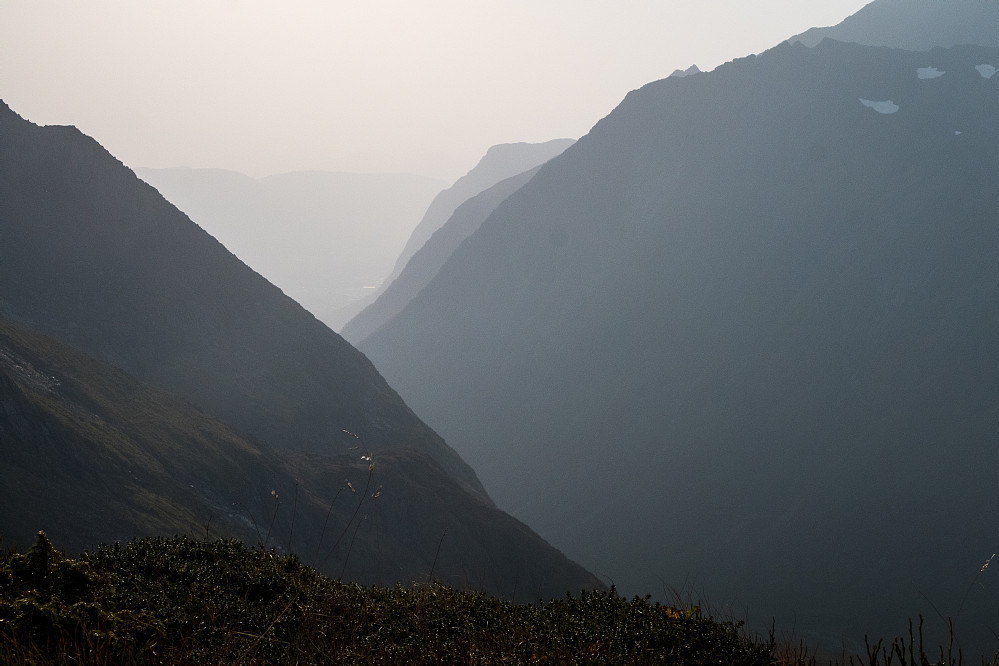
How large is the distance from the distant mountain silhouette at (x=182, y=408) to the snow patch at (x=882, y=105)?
146132 mm

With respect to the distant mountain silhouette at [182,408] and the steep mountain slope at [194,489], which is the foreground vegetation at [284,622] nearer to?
the steep mountain slope at [194,489]

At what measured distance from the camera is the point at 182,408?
46500mm

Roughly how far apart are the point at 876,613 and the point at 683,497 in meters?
36.6

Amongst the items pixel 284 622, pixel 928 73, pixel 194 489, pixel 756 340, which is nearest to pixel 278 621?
pixel 284 622

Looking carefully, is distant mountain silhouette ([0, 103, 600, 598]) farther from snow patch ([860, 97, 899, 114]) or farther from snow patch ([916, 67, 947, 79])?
snow patch ([916, 67, 947, 79])

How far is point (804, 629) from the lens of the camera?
81438mm

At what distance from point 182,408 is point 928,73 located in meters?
192

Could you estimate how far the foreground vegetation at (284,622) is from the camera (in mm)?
3527

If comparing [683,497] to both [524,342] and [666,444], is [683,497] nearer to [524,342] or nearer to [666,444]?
[666,444]

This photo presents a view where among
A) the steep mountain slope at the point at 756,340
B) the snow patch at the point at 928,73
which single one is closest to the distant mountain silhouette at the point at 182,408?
the steep mountain slope at the point at 756,340

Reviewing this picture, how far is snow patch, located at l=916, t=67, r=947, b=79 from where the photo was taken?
547ft

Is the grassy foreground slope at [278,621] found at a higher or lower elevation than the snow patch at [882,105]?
lower

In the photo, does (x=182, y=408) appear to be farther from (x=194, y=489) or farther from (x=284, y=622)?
(x=284, y=622)

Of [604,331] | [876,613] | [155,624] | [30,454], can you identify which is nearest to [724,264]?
[604,331]
